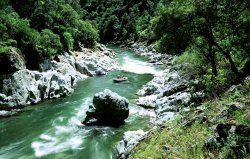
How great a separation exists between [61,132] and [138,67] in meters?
31.7

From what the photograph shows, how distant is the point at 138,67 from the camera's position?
53.9m

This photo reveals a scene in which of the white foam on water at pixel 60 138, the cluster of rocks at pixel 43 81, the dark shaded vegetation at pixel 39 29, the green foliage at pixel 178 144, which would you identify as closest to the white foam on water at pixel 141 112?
the white foam on water at pixel 60 138

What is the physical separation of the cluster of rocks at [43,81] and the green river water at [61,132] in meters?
1.32

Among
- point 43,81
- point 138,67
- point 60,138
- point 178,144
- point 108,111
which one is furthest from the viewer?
point 138,67

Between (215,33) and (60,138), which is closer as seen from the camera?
(215,33)

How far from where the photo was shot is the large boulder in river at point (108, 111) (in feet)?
81.6

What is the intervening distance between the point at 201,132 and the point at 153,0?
125975 millimetres

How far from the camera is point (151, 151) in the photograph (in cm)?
913

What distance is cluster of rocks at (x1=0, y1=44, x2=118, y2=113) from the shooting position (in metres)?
30.2

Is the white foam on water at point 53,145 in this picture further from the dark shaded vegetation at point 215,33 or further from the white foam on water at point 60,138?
the dark shaded vegetation at point 215,33

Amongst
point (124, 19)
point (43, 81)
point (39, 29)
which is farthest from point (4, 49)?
point (124, 19)

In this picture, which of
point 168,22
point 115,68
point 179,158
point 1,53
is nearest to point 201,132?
point 179,158

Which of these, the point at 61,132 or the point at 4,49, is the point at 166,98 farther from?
the point at 4,49

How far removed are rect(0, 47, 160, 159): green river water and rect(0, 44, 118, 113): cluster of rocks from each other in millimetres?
1322
